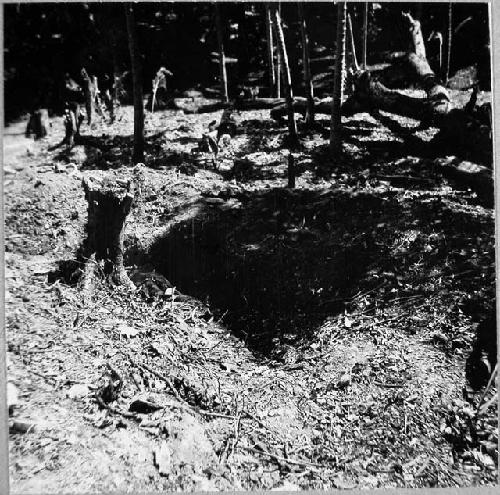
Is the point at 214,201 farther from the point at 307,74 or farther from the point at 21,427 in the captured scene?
the point at 21,427

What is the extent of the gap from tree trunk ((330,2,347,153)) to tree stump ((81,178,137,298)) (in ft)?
7.32

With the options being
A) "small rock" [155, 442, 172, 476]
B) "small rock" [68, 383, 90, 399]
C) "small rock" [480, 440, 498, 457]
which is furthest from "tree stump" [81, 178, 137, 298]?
"small rock" [480, 440, 498, 457]

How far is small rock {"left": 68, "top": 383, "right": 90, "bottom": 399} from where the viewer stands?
2.98m

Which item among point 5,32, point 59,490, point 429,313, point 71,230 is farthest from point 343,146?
point 59,490

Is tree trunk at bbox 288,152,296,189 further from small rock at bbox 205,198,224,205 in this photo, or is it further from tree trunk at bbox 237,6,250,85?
tree trunk at bbox 237,6,250,85

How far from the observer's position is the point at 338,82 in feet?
17.1

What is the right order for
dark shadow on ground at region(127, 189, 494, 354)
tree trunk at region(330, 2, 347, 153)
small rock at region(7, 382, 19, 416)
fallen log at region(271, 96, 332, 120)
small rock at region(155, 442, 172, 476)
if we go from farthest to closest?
fallen log at region(271, 96, 332, 120)
tree trunk at region(330, 2, 347, 153)
dark shadow on ground at region(127, 189, 494, 354)
small rock at region(7, 382, 19, 416)
small rock at region(155, 442, 172, 476)

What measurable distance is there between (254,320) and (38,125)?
2.53m

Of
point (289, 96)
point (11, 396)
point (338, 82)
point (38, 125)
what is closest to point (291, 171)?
→ point (289, 96)

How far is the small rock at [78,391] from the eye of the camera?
298cm

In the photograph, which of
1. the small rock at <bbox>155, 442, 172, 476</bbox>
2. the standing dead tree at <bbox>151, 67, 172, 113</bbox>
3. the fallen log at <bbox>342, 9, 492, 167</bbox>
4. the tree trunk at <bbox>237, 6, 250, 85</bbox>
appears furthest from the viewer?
the standing dead tree at <bbox>151, 67, 172, 113</bbox>

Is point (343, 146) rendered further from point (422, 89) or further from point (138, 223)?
point (422, 89)

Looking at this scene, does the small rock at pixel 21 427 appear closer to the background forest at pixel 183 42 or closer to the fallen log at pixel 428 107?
the background forest at pixel 183 42

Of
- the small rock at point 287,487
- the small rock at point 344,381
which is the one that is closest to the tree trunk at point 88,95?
the small rock at point 344,381
